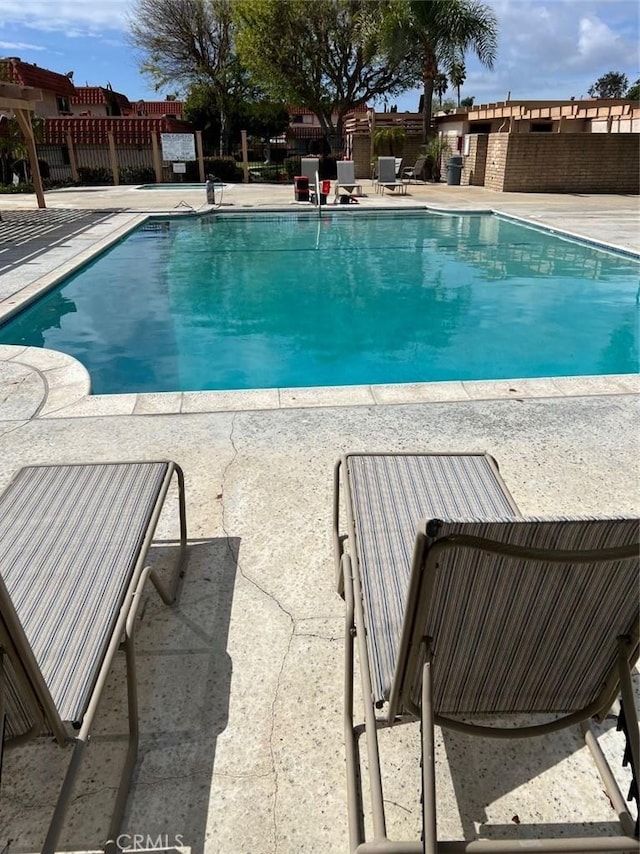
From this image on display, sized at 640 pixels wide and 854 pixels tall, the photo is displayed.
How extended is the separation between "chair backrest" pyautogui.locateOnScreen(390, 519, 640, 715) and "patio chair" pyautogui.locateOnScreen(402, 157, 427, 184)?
2420 cm

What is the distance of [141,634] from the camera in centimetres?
237

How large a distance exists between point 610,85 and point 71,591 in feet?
387

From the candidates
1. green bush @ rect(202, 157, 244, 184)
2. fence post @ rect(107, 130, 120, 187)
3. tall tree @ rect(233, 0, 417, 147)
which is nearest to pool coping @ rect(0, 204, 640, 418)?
fence post @ rect(107, 130, 120, 187)

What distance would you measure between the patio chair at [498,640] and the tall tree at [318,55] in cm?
2920

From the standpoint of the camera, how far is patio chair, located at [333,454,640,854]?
1282 millimetres

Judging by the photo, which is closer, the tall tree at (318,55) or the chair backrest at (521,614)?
the chair backrest at (521,614)

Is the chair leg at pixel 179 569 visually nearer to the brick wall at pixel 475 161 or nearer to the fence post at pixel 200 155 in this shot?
the brick wall at pixel 475 161

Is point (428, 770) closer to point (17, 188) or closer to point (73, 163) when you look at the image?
point (17, 188)

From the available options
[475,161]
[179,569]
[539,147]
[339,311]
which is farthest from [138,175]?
[179,569]

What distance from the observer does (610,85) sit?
314 feet

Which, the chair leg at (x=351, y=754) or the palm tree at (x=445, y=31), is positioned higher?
the palm tree at (x=445, y=31)

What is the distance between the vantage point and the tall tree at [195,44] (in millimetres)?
31828

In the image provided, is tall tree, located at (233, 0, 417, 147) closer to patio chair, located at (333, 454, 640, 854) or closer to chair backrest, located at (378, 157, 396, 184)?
chair backrest, located at (378, 157, 396, 184)

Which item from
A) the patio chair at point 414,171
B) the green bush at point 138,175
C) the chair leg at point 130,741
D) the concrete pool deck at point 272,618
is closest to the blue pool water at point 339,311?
the concrete pool deck at point 272,618
